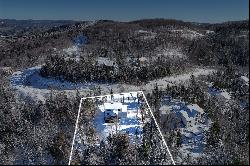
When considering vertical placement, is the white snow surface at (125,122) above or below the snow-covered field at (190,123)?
above

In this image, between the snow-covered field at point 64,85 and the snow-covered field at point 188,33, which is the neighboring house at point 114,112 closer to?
the snow-covered field at point 64,85

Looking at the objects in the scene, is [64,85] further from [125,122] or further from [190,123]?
[125,122]

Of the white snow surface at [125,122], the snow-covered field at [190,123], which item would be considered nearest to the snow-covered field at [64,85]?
the snow-covered field at [190,123]

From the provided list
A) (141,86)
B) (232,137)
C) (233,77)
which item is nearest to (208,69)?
(141,86)

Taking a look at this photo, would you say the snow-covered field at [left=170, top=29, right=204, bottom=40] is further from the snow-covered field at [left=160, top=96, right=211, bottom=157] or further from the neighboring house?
the neighboring house

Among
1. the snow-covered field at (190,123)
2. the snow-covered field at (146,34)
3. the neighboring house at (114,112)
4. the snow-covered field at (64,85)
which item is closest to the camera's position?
the snow-covered field at (190,123)

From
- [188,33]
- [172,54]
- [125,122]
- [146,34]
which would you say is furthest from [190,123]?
[188,33]

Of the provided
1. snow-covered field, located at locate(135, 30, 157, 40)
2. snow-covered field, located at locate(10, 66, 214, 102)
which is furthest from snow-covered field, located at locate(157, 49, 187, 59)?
snow-covered field, located at locate(135, 30, 157, 40)
